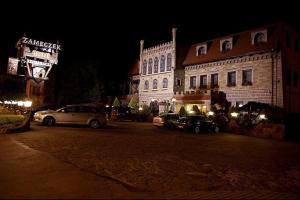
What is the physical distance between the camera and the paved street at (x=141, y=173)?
642 cm

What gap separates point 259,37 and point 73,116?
19975 millimetres

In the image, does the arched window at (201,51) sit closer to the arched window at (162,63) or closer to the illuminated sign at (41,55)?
the arched window at (162,63)

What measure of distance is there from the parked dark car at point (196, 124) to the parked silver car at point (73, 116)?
571 cm

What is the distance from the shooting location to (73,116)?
71.7 ft

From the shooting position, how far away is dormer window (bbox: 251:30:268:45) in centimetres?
3042

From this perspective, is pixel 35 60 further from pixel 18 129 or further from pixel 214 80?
pixel 214 80

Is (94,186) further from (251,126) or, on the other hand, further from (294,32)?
(294,32)

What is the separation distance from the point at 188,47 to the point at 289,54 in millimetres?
13904

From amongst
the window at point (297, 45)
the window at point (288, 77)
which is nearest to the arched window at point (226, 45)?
the window at point (297, 45)

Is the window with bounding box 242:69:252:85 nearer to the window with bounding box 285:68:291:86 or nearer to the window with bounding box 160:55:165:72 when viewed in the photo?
the window with bounding box 285:68:291:86

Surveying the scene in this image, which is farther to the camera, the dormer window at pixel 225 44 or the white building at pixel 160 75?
the white building at pixel 160 75

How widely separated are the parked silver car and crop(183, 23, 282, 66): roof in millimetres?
16765

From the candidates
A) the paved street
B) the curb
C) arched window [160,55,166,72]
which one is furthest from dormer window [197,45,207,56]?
the paved street

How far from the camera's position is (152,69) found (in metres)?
43.5
